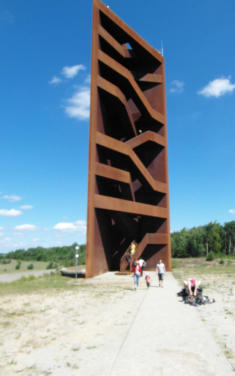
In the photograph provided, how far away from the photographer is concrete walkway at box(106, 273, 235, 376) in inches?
199

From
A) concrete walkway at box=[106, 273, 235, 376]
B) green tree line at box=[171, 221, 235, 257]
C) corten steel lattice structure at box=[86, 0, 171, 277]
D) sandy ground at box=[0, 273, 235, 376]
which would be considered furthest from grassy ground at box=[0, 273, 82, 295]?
green tree line at box=[171, 221, 235, 257]

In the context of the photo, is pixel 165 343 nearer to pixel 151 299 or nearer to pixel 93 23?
pixel 151 299

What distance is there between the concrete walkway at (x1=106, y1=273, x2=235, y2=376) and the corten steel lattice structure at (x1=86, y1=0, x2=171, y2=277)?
1433 centimetres

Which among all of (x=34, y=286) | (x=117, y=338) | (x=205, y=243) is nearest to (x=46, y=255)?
(x=205, y=243)

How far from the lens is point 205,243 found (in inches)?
3578

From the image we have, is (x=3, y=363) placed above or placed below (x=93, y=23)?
below

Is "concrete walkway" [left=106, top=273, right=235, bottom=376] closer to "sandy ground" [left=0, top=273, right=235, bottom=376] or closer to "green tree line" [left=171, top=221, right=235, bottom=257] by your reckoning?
"sandy ground" [left=0, top=273, right=235, bottom=376]

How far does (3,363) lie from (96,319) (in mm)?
3712

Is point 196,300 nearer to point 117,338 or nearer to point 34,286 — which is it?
point 117,338

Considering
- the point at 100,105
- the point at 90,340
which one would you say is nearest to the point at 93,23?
the point at 100,105

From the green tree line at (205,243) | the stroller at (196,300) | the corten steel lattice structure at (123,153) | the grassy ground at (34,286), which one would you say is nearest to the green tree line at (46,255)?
the green tree line at (205,243)

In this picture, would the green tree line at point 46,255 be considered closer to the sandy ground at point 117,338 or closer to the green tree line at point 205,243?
the green tree line at point 205,243

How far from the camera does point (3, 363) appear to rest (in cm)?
582

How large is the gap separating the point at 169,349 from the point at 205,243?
89.6 metres
